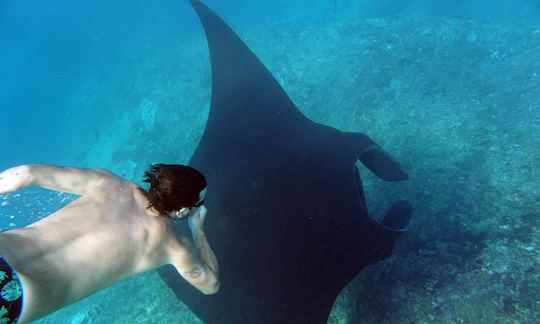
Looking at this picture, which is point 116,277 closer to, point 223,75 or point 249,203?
point 249,203

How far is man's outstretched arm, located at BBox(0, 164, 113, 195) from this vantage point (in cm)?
250

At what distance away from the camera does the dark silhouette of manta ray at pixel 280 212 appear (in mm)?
2547

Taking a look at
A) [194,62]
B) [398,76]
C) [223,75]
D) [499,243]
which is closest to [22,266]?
[223,75]

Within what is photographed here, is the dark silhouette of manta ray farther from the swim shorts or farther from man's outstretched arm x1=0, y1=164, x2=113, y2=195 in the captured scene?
the swim shorts

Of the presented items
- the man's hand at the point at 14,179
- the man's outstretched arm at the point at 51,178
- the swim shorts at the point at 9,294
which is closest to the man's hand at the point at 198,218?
the man's outstretched arm at the point at 51,178

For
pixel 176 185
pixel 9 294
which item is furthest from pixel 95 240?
pixel 176 185

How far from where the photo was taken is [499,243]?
2828 millimetres

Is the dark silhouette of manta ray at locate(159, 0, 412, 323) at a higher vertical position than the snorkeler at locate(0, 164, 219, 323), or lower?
lower


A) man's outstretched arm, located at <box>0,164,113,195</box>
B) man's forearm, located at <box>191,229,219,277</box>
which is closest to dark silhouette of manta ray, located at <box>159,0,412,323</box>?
man's forearm, located at <box>191,229,219,277</box>

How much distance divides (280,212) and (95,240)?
1.63 m

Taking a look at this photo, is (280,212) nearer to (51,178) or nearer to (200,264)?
(200,264)

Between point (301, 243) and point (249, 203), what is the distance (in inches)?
30.1

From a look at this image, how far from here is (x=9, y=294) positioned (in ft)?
5.55

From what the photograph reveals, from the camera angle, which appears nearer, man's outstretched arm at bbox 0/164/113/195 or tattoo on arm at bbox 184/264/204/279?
man's outstretched arm at bbox 0/164/113/195
